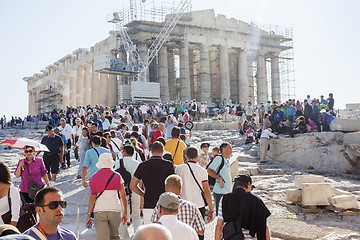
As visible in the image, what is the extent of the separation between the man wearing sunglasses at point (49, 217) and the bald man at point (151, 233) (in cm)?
142

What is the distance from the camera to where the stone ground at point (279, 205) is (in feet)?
24.0

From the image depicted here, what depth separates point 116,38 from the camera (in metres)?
37.7

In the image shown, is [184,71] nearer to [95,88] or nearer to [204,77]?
[204,77]

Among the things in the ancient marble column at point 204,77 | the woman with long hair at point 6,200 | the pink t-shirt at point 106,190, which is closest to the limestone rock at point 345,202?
the pink t-shirt at point 106,190

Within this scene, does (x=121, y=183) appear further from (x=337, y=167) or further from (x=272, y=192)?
(x=337, y=167)

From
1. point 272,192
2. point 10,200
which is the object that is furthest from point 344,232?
point 10,200

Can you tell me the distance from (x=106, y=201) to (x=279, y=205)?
209 inches

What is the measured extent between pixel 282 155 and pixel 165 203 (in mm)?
12774

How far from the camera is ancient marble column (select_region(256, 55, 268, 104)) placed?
45688mm

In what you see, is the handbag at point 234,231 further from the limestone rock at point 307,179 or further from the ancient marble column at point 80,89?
the ancient marble column at point 80,89

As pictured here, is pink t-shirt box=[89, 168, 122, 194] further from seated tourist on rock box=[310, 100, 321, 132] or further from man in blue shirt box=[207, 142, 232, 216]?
seated tourist on rock box=[310, 100, 321, 132]

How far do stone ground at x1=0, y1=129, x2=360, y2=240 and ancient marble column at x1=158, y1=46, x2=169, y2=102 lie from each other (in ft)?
70.1

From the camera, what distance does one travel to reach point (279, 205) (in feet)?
31.5

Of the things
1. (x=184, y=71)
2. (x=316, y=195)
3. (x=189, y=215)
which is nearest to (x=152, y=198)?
(x=189, y=215)
